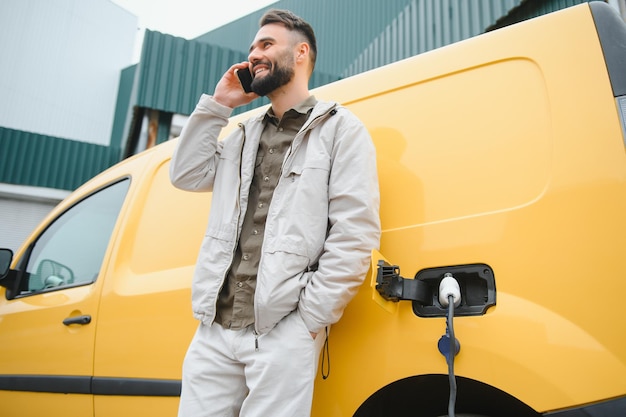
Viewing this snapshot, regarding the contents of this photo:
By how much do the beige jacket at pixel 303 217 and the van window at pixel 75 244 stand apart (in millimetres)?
1024

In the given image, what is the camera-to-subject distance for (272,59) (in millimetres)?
1659

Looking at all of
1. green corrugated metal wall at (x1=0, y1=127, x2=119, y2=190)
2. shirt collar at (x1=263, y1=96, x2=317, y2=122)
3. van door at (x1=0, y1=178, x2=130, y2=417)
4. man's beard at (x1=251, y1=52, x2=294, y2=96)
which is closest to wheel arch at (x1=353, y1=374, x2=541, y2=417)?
shirt collar at (x1=263, y1=96, x2=317, y2=122)

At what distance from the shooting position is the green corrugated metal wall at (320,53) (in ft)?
18.2

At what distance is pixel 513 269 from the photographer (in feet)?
3.67

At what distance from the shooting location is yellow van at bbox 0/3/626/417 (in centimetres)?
103

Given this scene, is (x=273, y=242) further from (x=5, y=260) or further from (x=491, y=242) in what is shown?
(x=5, y=260)

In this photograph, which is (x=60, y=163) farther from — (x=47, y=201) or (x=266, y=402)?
(x=266, y=402)

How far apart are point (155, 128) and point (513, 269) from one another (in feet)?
22.3

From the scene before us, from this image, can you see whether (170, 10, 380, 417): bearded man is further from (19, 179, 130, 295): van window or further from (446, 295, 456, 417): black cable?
(19, 179, 130, 295): van window

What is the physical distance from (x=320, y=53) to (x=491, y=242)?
1050 centimetres

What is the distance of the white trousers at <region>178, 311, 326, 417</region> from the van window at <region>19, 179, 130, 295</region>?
1171 mm

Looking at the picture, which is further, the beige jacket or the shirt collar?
the shirt collar

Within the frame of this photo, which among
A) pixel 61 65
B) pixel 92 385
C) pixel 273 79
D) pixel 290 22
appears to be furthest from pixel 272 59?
pixel 61 65

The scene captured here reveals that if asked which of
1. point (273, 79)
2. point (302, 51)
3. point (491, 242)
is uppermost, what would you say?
point (302, 51)
